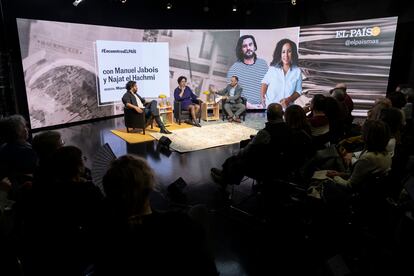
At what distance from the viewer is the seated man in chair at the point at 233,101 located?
26.1ft

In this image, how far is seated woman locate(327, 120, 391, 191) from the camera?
2340 millimetres

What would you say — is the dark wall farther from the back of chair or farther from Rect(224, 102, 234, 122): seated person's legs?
Rect(224, 102, 234, 122): seated person's legs

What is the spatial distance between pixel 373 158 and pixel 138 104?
5150 millimetres

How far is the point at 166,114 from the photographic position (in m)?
7.54

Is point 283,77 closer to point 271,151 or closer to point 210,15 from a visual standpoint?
point 210,15

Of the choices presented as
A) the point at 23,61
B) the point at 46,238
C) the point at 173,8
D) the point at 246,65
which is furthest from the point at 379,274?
the point at 173,8

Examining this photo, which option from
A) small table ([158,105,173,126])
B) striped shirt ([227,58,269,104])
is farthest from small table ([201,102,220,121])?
striped shirt ([227,58,269,104])

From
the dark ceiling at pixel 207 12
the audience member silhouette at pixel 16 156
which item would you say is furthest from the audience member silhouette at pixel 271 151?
the dark ceiling at pixel 207 12

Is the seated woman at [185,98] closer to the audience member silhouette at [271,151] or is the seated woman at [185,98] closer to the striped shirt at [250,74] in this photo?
the striped shirt at [250,74]

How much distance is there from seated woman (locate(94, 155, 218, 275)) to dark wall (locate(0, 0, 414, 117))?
17.1 ft

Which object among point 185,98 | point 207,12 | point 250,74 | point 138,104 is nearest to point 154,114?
point 138,104

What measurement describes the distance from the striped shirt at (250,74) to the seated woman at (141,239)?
8086 mm

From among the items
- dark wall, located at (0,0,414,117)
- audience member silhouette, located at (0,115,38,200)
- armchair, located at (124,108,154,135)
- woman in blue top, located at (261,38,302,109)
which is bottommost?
armchair, located at (124,108,154,135)

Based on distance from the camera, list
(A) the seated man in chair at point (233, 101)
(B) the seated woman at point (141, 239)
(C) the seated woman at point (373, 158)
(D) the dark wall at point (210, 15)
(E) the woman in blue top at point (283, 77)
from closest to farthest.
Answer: (B) the seated woman at point (141, 239)
(C) the seated woman at point (373, 158)
(D) the dark wall at point (210, 15)
(A) the seated man in chair at point (233, 101)
(E) the woman in blue top at point (283, 77)
